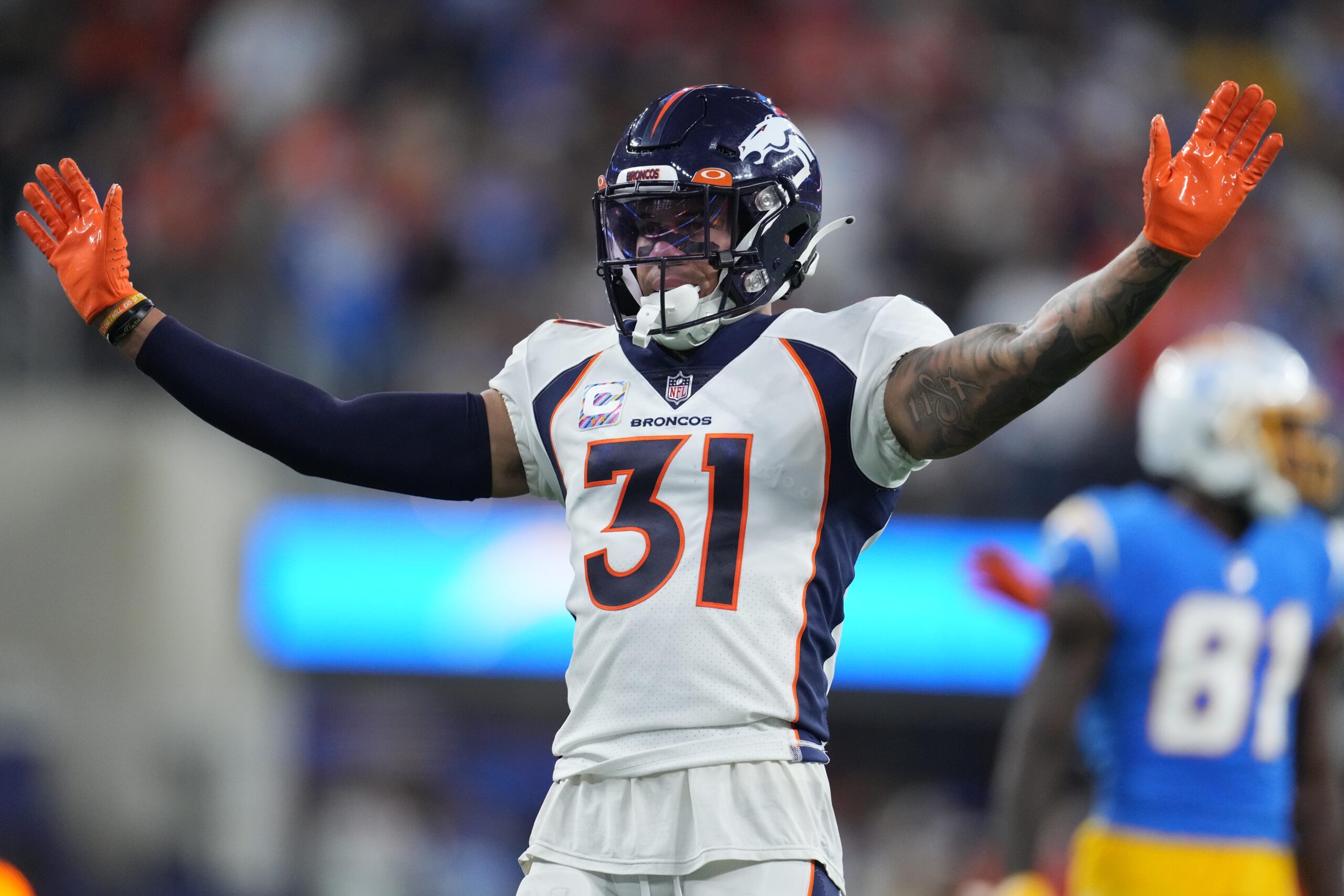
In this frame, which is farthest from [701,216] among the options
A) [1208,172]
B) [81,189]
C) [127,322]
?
[81,189]

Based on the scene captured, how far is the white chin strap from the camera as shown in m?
3.32

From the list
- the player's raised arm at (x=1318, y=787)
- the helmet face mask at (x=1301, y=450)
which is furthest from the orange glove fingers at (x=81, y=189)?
the player's raised arm at (x=1318, y=787)

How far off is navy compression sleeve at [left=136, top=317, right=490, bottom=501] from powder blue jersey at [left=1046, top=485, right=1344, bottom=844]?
2.01 metres

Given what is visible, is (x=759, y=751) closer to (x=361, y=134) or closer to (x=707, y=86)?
(x=707, y=86)

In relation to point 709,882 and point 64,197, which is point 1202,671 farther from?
point 64,197

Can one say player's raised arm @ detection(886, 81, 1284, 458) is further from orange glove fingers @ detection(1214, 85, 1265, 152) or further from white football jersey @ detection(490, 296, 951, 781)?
white football jersey @ detection(490, 296, 951, 781)

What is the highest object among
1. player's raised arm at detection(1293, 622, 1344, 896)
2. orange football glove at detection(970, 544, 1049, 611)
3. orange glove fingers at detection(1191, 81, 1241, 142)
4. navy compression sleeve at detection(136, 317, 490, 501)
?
orange glove fingers at detection(1191, 81, 1241, 142)

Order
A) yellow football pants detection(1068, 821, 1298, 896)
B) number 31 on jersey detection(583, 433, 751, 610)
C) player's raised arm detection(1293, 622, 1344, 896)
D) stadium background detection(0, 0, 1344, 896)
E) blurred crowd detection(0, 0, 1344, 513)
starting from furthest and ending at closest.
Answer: blurred crowd detection(0, 0, 1344, 513)
stadium background detection(0, 0, 1344, 896)
player's raised arm detection(1293, 622, 1344, 896)
yellow football pants detection(1068, 821, 1298, 896)
number 31 on jersey detection(583, 433, 751, 610)

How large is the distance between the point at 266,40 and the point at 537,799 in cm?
485

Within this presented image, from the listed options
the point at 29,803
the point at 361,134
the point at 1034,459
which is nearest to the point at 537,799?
the point at 29,803

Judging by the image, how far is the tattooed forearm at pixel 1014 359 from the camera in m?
2.89

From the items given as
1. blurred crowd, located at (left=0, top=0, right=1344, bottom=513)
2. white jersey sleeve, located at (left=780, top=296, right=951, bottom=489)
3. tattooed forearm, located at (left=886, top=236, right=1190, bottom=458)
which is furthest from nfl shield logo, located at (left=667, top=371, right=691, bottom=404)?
blurred crowd, located at (left=0, top=0, right=1344, bottom=513)

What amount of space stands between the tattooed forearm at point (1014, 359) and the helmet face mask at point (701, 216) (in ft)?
1.31

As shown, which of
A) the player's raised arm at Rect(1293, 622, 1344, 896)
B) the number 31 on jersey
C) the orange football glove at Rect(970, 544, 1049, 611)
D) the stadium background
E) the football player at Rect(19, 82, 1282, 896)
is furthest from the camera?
the stadium background
